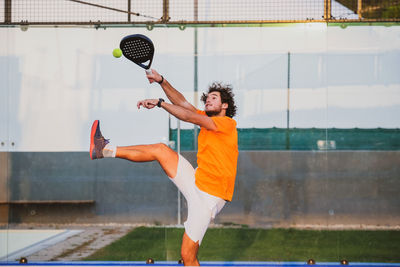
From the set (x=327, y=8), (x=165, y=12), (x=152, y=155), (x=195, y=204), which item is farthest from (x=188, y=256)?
(x=327, y=8)

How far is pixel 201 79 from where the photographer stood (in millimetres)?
5070

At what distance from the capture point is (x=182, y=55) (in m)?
5.05

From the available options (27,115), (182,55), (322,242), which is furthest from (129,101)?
(322,242)

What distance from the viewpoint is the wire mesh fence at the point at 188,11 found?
194 inches

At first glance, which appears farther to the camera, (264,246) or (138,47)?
(264,246)

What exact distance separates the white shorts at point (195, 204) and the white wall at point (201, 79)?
149cm

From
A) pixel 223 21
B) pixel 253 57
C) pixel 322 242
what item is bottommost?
pixel 322 242

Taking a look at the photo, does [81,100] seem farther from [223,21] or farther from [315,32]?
[315,32]

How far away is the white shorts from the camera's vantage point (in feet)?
11.6

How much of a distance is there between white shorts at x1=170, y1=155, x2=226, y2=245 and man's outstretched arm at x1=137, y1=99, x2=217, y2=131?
0.33m

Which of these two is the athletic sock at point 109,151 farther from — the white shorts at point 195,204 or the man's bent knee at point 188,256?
the man's bent knee at point 188,256

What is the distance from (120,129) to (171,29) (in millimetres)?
1067

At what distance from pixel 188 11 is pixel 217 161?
6.35ft

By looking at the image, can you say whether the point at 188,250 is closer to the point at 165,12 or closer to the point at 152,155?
the point at 152,155
